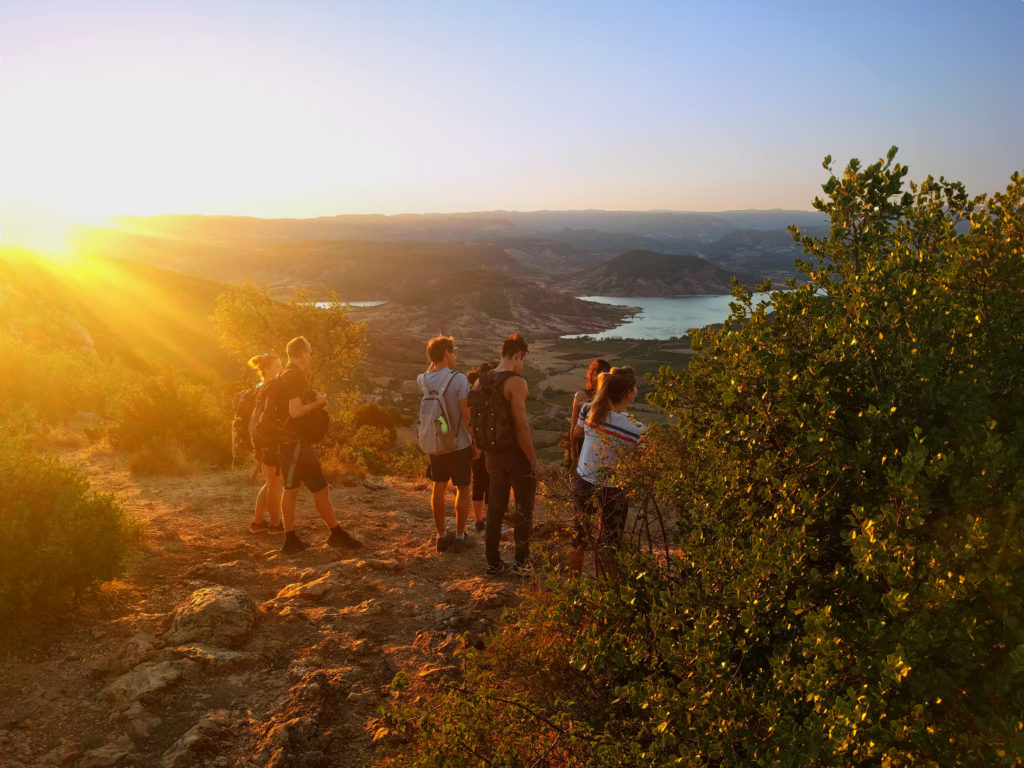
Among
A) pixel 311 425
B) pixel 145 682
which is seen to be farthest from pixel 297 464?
pixel 145 682

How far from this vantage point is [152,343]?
35.3 metres

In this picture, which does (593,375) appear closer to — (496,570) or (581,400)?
(581,400)

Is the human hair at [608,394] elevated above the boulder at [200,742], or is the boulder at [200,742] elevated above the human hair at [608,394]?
the human hair at [608,394]

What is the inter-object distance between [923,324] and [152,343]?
1586 inches

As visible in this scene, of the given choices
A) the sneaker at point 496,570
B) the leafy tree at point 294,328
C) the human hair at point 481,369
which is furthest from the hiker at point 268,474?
the leafy tree at point 294,328

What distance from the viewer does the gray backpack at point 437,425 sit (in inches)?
211

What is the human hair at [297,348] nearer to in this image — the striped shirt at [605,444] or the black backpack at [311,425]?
the black backpack at [311,425]

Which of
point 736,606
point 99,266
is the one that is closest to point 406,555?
point 736,606

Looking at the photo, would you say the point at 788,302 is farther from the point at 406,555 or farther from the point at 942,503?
the point at 406,555

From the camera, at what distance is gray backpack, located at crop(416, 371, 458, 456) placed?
5.36 m

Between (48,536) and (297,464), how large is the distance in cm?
181

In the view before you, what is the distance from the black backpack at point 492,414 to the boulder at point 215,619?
2.12 m

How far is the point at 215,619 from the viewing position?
13.2 feet

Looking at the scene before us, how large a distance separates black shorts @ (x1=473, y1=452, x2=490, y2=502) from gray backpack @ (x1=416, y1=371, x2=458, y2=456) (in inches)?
33.9
